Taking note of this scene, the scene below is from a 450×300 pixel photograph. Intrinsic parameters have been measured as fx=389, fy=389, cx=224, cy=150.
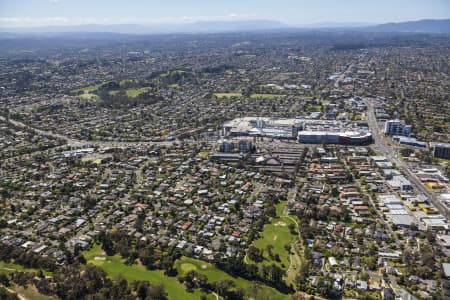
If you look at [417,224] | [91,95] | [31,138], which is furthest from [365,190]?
[91,95]

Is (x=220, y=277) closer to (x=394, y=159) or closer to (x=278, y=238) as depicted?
(x=278, y=238)

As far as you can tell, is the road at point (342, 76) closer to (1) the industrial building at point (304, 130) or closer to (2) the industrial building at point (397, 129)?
(1) the industrial building at point (304, 130)

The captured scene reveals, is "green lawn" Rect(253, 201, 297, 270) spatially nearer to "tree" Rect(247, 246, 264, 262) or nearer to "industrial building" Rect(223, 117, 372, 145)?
"tree" Rect(247, 246, 264, 262)

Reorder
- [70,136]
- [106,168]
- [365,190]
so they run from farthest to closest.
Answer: [70,136] → [106,168] → [365,190]

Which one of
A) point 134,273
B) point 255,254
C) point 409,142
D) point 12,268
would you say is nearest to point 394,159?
point 409,142

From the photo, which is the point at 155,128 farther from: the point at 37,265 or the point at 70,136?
the point at 37,265

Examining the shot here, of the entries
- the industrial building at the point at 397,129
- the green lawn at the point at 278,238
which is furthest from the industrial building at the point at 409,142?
the green lawn at the point at 278,238
